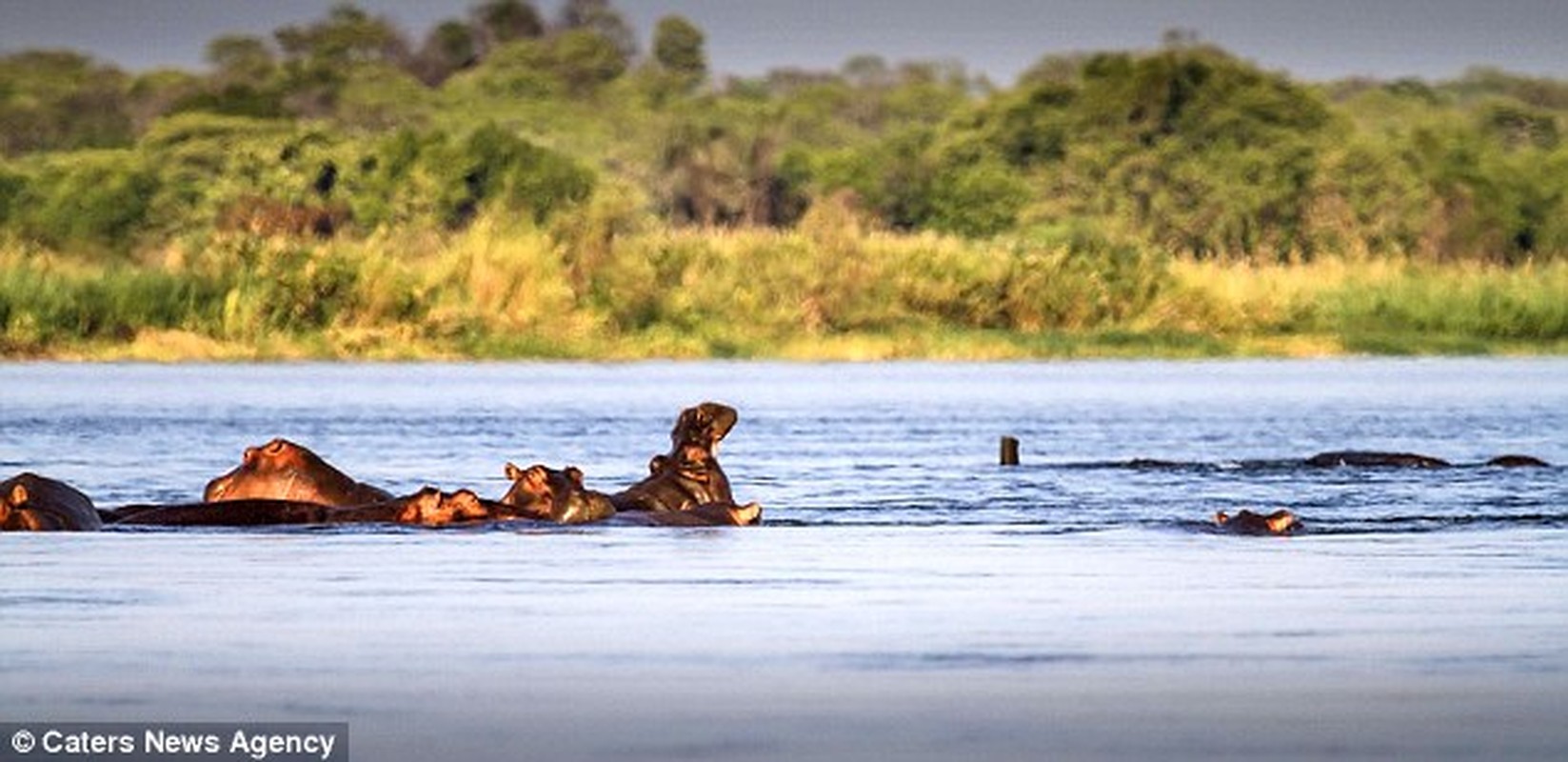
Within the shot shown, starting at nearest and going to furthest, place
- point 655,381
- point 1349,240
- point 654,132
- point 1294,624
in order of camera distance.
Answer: point 1294,624 → point 655,381 → point 1349,240 → point 654,132

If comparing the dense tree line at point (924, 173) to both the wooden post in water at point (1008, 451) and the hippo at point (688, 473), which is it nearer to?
the wooden post in water at point (1008, 451)

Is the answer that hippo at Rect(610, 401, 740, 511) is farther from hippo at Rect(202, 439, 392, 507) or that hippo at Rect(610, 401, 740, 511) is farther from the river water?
hippo at Rect(202, 439, 392, 507)

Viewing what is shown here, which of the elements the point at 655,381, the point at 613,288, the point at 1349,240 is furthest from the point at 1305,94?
the point at 655,381

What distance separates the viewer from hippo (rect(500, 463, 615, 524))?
2220 centimetres

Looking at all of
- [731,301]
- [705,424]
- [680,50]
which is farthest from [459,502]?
[680,50]

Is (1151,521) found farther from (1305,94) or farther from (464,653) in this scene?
(1305,94)

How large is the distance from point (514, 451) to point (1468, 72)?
127821 mm

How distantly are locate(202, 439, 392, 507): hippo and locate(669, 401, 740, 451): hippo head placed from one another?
1.88 meters

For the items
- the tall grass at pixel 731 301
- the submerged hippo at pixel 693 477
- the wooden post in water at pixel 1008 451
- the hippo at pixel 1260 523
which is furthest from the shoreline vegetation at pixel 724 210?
the hippo at pixel 1260 523

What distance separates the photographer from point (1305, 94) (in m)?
86.9

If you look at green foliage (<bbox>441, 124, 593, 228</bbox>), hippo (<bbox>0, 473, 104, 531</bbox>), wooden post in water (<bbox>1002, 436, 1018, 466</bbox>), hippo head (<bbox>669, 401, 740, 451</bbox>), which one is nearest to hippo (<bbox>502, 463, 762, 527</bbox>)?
hippo head (<bbox>669, 401, 740, 451</bbox>)

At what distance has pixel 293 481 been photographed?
22.1m

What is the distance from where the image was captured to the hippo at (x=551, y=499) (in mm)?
22203

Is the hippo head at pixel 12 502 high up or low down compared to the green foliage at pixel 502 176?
down
